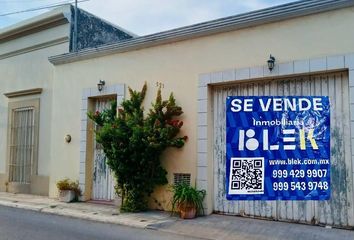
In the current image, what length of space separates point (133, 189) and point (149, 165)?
0.69m

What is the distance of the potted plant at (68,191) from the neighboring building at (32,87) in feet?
4.96

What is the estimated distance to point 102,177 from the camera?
10.7 m

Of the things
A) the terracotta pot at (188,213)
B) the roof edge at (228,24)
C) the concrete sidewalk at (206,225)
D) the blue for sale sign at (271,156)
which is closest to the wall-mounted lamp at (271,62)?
the roof edge at (228,24)

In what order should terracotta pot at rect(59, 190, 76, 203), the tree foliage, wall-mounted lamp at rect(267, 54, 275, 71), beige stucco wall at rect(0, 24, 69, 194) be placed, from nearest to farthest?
wall-mounted lamp at rect(267, 54, 275, 71), the tree foliage, terracotta pot at rect(59, 190, 76, 203), beige stucco wall at rect(0, 24, 69, 194)

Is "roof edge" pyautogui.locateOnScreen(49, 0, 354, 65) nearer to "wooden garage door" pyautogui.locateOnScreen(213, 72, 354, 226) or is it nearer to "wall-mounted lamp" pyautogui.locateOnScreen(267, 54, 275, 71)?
"wall-mounted lamp" pyautogui.locateOnScreen(267, 54, 275, 71)

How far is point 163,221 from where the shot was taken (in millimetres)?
8188

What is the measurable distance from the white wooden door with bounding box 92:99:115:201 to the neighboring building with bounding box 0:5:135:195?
213 centimetres

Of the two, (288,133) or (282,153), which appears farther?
(288,133)

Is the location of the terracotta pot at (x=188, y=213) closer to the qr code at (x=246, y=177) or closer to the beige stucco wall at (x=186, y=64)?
the beige stucco wall at (x=186, y=64)

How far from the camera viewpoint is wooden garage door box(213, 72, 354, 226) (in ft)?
24.2

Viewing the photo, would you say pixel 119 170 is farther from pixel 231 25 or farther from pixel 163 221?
pixel 231 25

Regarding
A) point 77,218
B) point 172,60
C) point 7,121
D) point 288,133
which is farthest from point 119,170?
point 7,121

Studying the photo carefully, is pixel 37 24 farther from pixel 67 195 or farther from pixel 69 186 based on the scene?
pixel 67 195

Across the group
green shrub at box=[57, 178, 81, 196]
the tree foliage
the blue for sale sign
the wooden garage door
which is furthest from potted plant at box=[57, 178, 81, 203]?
the blue for sale sign
